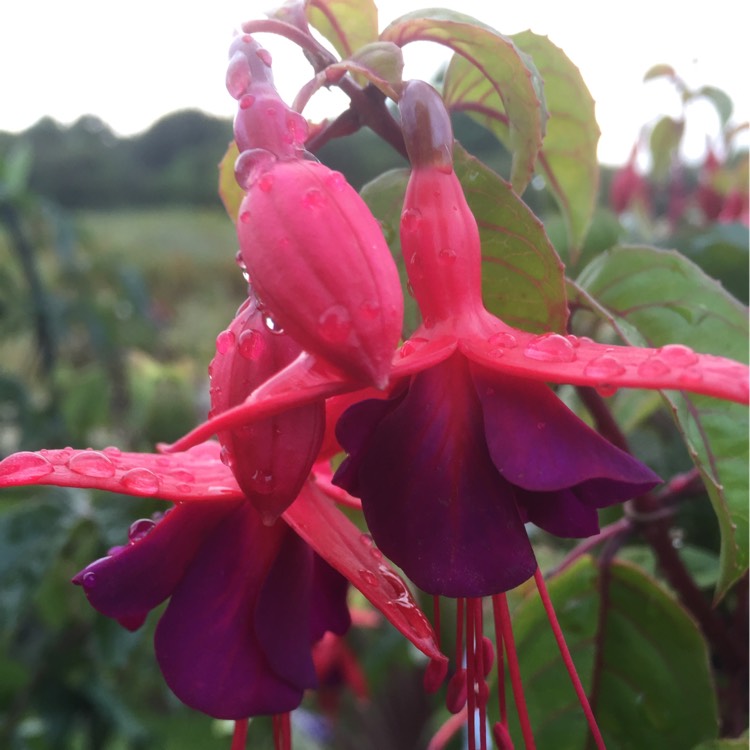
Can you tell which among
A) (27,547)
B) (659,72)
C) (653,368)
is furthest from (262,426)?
(659,72)

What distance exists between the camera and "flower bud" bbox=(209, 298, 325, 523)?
0.91ft

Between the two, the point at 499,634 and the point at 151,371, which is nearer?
the point at 499,634

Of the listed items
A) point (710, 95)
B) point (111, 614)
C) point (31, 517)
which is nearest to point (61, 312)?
point (31, 517)

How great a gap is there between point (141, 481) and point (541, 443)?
139mm

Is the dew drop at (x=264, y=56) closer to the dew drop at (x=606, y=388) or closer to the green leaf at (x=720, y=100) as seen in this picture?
the dew drop at (x=606, y=388)

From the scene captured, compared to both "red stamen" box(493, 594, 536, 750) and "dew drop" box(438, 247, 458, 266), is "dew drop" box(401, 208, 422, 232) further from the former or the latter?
"red stamen" box(493, 594, 536, 750)

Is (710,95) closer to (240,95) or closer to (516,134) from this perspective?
(516,134)

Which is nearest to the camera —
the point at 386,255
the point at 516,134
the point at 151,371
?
the point at 386,255

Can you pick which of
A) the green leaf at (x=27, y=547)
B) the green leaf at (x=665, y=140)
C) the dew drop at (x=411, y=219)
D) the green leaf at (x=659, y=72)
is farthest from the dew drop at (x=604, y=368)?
the green leaf at (x=665, y=140)

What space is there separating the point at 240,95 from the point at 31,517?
63 cm

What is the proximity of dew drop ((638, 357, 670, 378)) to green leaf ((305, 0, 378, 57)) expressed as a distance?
26 centimetres

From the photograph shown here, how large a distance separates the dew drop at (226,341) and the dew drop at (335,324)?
0.19 feet

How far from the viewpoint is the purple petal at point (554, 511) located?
12.1 inches

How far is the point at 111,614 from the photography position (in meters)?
0.32
